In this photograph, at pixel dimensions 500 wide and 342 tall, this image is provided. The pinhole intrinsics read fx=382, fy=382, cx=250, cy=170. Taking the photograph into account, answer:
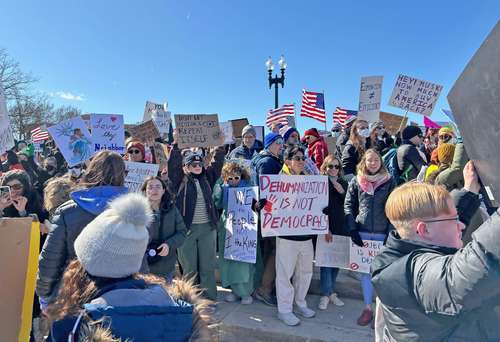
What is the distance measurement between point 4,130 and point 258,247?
3126 mm

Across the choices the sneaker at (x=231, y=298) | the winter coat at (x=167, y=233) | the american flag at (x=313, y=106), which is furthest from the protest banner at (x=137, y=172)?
the american flag at (x=313, y=106)

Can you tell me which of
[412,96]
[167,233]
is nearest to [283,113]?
[412,96]

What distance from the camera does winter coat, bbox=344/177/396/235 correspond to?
418 cm

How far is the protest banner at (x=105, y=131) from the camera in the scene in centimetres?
655

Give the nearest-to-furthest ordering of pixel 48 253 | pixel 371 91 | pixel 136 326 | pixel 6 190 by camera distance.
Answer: pixel 136 326 < pixel 48 253 < pixel 6 190 < pixel 371 91

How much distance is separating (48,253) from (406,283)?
2.27 meters

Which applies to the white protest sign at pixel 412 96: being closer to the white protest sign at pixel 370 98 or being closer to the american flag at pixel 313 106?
the white protest sign at pixel 370 98

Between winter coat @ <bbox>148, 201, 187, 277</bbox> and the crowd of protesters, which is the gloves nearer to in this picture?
the crowd of protesters

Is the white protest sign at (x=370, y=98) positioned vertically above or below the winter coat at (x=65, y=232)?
above

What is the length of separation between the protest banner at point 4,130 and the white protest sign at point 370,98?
6859 millimetres

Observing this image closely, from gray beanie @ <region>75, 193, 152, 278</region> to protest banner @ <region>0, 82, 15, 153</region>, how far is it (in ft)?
7.86

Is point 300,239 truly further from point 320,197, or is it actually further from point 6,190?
point 6,190

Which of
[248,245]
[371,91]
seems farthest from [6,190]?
[371,91]

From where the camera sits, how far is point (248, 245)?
4.75 metres
